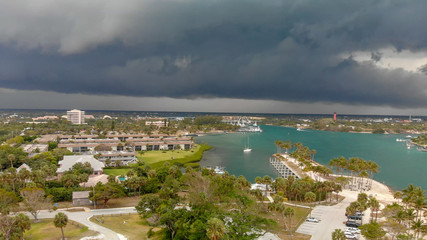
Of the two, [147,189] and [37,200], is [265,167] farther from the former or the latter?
[37,200]

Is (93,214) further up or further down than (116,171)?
further up

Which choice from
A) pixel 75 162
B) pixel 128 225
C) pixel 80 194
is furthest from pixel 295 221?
pixel 75 162

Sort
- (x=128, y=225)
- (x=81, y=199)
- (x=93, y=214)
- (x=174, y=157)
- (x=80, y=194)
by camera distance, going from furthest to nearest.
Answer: (x=174, y=157) → (x=80, y=194) → (x=81, y=199) → (x=93, y=214) → (x=128, y=225)

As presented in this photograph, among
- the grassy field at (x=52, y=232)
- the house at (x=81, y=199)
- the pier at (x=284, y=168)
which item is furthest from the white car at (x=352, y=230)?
the house at (x=81, y=199)

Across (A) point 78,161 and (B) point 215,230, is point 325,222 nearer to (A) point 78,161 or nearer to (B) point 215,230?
(B) point 215,230

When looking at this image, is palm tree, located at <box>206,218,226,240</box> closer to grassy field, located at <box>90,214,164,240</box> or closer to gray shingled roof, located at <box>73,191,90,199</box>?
grassy field, located at <box>90,214,164,240</box>

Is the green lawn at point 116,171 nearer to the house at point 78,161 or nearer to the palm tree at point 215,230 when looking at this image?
the house at point 78,161

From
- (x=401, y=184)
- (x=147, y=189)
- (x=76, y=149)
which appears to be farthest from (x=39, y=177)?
(x=401, y=184)

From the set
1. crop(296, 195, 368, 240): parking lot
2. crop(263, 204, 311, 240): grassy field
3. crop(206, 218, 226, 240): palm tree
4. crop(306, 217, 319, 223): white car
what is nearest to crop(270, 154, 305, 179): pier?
crop(296, 195, 368, 240): parking lot
